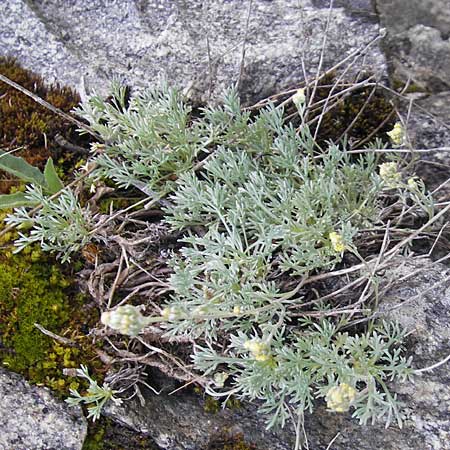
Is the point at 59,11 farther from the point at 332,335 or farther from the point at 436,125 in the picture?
the point at 332,335

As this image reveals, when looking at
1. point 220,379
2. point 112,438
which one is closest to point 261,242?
point 220,379

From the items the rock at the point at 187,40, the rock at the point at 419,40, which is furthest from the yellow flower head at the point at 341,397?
the rock at the point at 419,40

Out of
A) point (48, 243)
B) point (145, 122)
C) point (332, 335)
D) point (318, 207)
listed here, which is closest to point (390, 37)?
point (318, 207)

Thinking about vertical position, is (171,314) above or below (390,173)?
below

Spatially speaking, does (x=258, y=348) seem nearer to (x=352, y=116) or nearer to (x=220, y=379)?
(x=220, y=379)

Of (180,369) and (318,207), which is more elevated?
(318,207)

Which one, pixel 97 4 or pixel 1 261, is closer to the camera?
pixel 1 261
